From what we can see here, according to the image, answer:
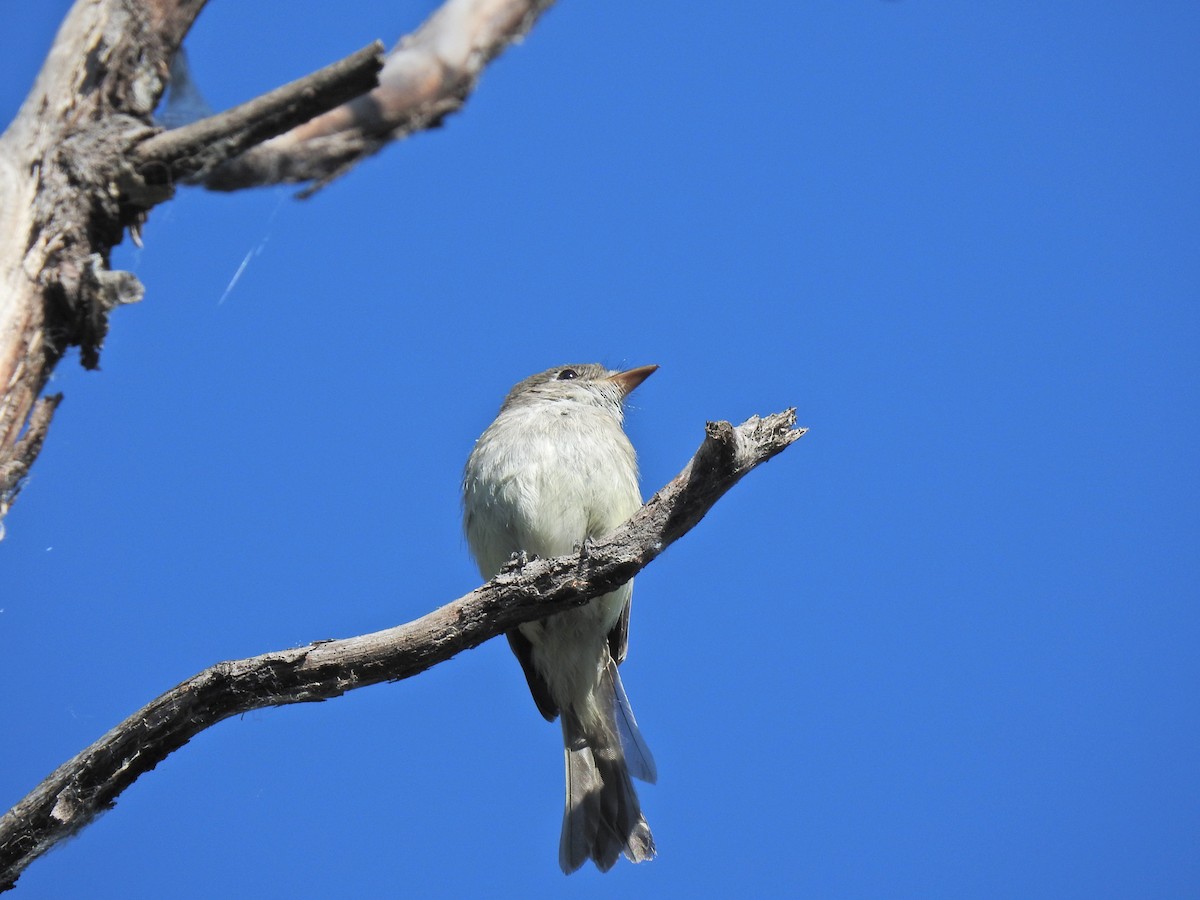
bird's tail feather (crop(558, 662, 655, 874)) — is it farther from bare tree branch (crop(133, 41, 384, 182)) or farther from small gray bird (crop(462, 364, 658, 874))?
bare tree branch (crop(133, 41, 384, 182))

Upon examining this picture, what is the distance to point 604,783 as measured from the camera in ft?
22.1

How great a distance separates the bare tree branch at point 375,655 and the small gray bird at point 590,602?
5.55 feet

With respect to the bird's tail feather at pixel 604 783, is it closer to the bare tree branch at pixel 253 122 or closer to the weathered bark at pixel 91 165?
the weathered bark at pixel 91 165

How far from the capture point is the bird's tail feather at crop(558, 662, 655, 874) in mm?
6531

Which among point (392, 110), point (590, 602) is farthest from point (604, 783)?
point (392, 110)

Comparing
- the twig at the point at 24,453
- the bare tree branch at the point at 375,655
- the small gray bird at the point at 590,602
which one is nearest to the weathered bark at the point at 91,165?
the twig at the point at 24,453

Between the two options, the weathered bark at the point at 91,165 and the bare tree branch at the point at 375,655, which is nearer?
the bare tree branch at the point at 375,655

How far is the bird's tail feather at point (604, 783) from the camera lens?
6531mm

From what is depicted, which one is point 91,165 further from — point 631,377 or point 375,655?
point 631,377

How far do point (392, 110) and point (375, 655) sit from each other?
9.56ft

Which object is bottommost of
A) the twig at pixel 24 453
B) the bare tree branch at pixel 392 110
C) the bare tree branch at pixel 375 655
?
the bare tree branch at pixel 375 655

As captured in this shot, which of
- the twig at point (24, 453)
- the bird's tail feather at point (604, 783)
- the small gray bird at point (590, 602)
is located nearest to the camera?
the twig at point (24, 453)

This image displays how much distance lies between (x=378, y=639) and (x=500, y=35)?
3.43 metres

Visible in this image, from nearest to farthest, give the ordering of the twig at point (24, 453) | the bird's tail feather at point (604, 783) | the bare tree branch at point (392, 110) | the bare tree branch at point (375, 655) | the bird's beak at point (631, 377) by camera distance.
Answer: the bare tree branch at point (375, 655)
the twig at point (24, 453)
the bare tree branch at point (392, 110)
the bird's tail feather at point (604, 783)
the bird's beak at point (631, 377)
